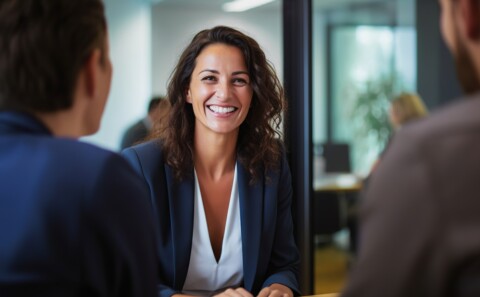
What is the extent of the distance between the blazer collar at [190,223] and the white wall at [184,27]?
6.52 meters

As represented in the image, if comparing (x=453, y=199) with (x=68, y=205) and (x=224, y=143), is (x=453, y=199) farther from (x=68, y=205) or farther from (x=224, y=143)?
(x=224, y=143)

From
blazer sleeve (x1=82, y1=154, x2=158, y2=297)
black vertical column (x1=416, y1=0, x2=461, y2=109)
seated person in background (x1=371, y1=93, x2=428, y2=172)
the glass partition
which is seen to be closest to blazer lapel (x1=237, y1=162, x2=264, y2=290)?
blazer sleeve (x1=82, y1=154, x2=158, y2=297)

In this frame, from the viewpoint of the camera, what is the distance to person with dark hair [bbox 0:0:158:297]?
2.82 feet

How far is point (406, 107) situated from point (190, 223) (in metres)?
2.39

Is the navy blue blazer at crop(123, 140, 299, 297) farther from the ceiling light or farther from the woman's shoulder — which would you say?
the ceiling light

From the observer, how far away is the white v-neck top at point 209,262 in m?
1.88

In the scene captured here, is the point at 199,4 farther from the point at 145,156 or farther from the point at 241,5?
the point at 145,156

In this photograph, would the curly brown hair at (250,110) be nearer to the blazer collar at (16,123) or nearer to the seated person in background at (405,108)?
the blazer collar at (16,123)

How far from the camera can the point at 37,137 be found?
0.90 m

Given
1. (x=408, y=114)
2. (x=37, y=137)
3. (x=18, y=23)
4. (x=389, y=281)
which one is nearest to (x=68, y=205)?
(x=37, y=137)

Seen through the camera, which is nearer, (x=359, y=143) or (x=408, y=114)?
(x=408, y=114)

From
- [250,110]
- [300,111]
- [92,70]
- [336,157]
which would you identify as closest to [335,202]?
[336,157]

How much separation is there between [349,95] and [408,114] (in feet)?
4.02

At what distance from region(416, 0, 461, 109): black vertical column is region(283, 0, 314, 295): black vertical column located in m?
0.82
